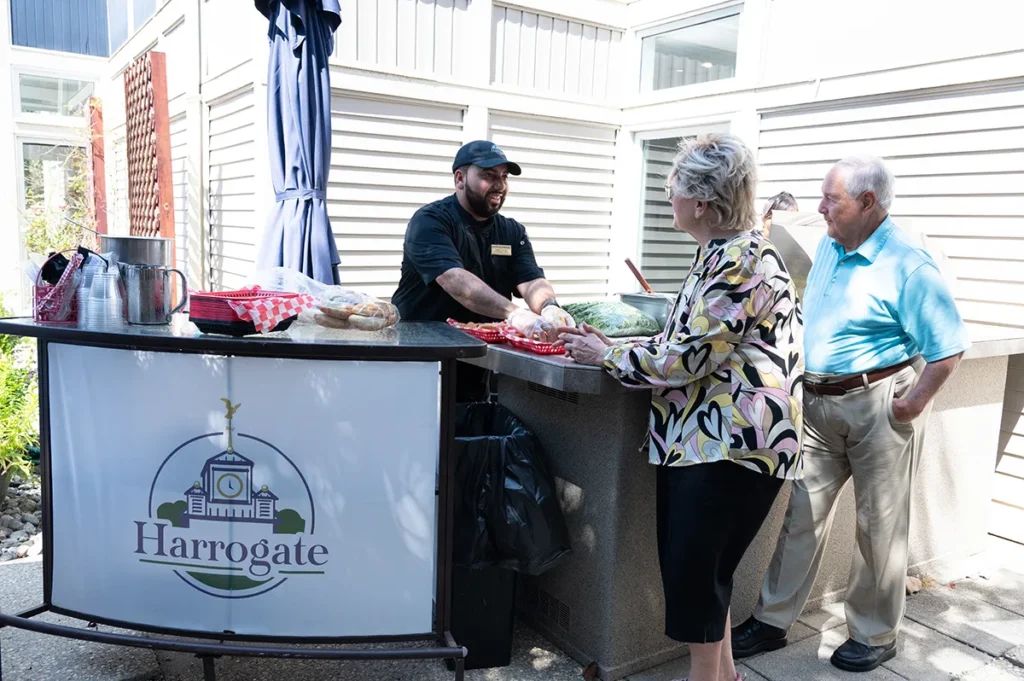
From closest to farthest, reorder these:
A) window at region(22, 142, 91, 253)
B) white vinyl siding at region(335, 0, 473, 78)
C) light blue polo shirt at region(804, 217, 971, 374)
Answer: light blue polo shirt at region(804, 217, 971, 374)
white vinyl siding at region(335, 0, 473, 78)
window at region(22, 142, 91, 253)

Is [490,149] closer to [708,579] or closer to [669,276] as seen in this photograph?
[708,579]

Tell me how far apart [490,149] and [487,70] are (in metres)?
3.42

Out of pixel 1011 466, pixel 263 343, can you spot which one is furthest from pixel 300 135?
pixel 1011 466

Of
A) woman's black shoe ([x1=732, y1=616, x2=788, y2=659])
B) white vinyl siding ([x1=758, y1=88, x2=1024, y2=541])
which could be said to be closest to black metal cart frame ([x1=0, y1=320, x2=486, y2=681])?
woman's black shoe ([x1=732, y1=616, x2=788, y2=659])

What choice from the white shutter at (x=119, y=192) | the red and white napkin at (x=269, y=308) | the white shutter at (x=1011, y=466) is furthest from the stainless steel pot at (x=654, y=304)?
the white shutter at (x=119, y=192)

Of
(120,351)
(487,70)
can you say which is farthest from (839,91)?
(120,351)

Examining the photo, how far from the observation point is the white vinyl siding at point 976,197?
444 cm

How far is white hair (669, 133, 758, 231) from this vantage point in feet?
7.38

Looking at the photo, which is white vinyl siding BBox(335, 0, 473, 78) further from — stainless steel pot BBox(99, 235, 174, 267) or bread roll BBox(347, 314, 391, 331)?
bread roll BBox(347, 314, 391, 331)

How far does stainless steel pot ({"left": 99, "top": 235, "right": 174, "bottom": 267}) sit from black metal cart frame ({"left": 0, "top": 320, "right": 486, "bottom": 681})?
1.19 ft

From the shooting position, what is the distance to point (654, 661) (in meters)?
2.91

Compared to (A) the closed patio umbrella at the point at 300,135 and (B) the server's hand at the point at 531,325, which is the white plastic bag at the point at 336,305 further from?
(A) the closed patio umbrella at the point at 300,135

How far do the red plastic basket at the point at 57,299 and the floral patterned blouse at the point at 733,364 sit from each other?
5.93ft

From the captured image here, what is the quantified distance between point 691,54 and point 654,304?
4002 millimetres
